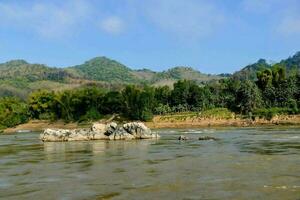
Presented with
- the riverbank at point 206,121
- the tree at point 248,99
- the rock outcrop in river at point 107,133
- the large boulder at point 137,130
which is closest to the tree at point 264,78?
the tree at point 248,99

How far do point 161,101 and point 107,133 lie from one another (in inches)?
4066

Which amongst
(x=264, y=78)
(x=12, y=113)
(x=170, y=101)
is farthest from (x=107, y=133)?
(x=12, y=113)

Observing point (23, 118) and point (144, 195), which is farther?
point (23, 118)

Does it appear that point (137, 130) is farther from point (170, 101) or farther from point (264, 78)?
point (170, 101)

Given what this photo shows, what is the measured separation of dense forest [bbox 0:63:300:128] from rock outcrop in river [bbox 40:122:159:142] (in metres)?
71.1

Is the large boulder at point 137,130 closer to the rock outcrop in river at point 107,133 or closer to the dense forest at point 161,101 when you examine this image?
the rock outcrop in river at point 107,133

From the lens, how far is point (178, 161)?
115ft

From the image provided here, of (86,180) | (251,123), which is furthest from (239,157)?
(251,123)

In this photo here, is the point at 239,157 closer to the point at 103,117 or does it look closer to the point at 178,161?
the point at 178,161

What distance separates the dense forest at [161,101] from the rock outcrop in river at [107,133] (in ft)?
233

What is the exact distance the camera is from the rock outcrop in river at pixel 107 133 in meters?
68.1

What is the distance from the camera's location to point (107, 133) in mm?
70062

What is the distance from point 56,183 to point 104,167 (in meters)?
7.31

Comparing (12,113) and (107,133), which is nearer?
(107,133)
